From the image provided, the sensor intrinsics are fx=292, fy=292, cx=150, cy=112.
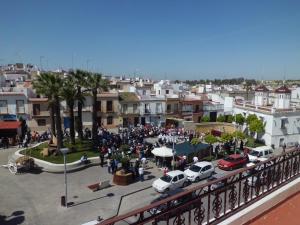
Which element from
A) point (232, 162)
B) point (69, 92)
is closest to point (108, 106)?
point (69, 92)

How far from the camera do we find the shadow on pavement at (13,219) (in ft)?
52.1

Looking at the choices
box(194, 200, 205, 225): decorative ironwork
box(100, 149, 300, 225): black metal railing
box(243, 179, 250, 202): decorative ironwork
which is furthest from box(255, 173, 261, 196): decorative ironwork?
box(194, 200, 205, 225): decorative ironwork

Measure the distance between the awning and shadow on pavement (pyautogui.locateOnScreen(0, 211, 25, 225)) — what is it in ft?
66.6

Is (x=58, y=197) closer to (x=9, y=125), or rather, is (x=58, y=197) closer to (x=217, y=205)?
(x=217, y=205)

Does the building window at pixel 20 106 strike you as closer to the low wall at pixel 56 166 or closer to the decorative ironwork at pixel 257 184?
the low wall at pixel 56 166

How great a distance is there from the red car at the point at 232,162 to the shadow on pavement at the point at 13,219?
54.1ft

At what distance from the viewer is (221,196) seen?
17.6 feet

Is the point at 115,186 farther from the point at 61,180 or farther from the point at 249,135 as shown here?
the point at 249,135

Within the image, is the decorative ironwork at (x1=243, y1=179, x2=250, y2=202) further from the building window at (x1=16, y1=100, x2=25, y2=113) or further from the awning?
the building window at (x1=16, y1=100, x2=25, y2=113)

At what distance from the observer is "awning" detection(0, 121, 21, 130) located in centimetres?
3475

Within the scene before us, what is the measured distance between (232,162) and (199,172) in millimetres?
4917

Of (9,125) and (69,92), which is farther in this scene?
(9,125)

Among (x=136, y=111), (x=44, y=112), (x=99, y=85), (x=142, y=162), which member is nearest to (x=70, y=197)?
(x=142, y=162)

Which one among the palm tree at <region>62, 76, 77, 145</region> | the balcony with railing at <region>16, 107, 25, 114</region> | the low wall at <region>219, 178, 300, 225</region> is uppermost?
the palm tree at <region>62, 76, 77, 145</region>
